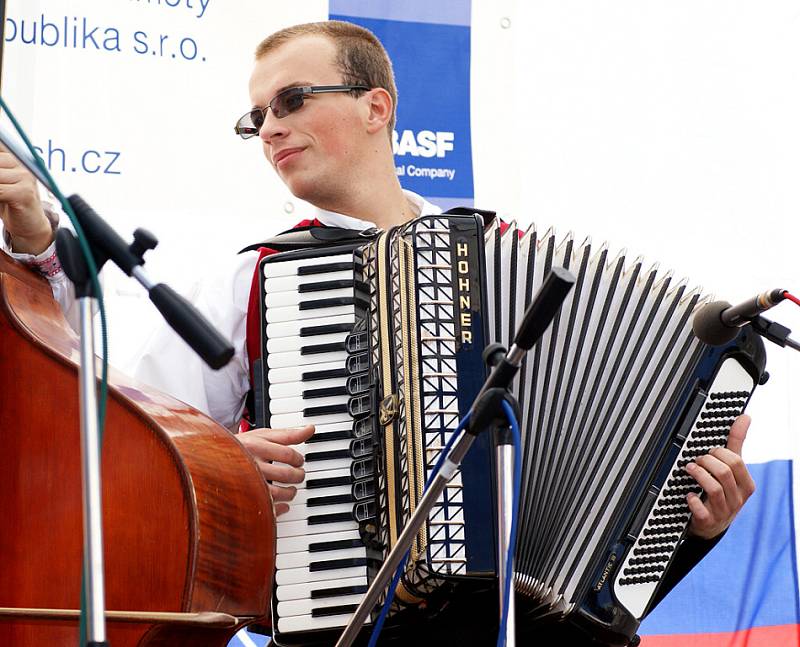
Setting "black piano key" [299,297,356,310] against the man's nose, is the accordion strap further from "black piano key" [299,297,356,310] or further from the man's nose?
the man's nose

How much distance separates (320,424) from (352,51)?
1045 millimetres

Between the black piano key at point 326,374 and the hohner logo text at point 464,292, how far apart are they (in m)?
0.23

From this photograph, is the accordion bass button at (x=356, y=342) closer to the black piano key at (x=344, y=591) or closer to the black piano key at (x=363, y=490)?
the black piano key at (x=363, y=490)

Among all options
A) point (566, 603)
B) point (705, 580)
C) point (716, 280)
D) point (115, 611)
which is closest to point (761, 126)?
point (716, 280)

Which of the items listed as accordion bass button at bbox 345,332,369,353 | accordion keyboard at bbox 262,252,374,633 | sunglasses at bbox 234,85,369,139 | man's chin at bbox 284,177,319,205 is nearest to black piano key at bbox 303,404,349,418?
accordion keyboard at bbox 262,252,374,633

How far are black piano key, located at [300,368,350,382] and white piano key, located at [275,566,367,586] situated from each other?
34cm

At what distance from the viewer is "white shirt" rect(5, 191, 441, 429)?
2264 mm

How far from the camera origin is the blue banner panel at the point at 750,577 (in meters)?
3.03

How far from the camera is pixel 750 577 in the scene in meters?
3.06

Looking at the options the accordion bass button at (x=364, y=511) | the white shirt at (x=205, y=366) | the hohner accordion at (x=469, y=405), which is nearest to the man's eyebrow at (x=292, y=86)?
the white shirt at (x=205, y=366)

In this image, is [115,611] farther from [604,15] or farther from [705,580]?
[604,15]

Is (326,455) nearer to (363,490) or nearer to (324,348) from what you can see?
(363,490)

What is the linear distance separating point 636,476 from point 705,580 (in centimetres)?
120

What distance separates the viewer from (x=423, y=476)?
1.86 meters
